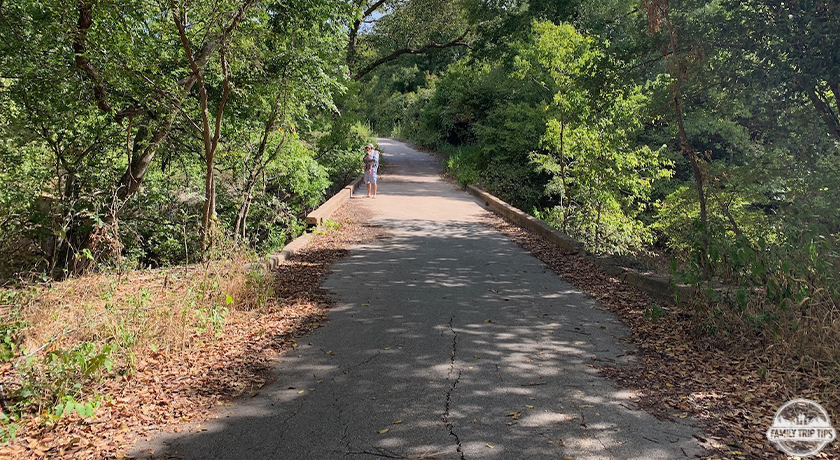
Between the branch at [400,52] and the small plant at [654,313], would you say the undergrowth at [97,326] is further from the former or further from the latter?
the branch at [400,52]

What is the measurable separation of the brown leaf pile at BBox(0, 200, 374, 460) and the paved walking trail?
0.24m

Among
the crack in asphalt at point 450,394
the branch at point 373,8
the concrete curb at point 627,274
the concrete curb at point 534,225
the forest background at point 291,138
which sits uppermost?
the branch at point 373,8

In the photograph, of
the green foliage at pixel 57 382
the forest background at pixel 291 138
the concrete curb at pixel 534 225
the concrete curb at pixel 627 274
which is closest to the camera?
the green foliage at pixel 57 382

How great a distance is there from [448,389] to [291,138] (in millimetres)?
8579

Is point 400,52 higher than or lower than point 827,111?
higher

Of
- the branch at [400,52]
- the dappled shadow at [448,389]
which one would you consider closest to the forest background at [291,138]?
the dappled shadow at [448,389]

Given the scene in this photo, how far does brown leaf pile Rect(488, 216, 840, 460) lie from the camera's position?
3.75 m

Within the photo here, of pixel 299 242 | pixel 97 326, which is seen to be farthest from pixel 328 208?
pixel 97 326

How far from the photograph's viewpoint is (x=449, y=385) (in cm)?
451

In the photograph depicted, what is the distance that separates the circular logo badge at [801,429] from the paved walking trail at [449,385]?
59 centimetres

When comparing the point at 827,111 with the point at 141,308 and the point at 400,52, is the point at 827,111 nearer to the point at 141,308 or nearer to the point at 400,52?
the point at 141,308

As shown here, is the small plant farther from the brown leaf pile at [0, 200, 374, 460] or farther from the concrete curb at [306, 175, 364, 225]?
the concrete curb at [306, 175, 364, 225]

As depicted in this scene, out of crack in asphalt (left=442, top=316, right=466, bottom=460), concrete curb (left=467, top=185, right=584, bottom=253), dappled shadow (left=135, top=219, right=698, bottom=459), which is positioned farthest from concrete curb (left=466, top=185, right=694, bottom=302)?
crack in asphalt (left=442, top=316, right=466, bottom=460)

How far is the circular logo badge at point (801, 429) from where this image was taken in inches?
142
